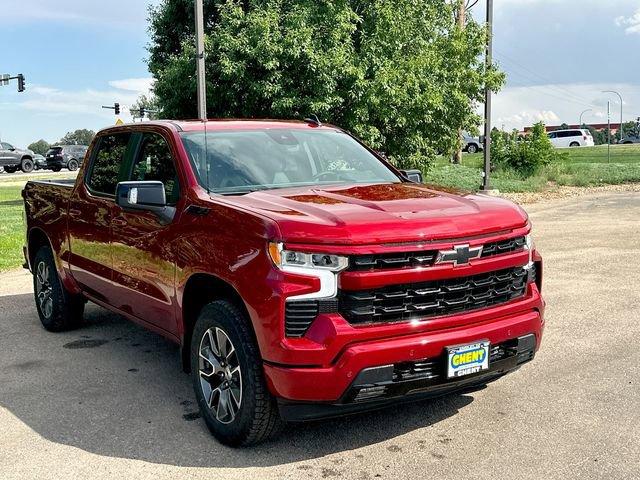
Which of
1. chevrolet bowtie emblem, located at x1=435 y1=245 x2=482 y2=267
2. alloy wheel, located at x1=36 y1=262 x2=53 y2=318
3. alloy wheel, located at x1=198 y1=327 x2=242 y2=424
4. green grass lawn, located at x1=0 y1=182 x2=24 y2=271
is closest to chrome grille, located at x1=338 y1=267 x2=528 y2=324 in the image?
chevrolet bowtie emblem, located at x1=435 y1=245 x2=482 y2=267

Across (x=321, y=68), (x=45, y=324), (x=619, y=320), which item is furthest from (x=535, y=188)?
(x=45, y=324)

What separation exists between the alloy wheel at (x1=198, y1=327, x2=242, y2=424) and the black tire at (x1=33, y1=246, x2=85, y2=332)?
8.86 feet

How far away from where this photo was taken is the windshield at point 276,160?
4758 mm

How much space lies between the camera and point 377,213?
151 inches

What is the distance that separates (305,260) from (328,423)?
130 cm

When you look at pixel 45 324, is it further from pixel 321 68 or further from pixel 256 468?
pixel 321 68

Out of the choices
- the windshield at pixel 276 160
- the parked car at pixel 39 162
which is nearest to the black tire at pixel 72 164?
the parked car at pixel 39 162

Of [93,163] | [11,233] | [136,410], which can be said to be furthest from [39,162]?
[136,410]

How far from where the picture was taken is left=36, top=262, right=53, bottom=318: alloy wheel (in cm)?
677

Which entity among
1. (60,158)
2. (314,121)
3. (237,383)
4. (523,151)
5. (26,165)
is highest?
(60,158)

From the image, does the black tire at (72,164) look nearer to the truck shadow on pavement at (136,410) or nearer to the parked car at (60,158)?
the parked car at (60,158)

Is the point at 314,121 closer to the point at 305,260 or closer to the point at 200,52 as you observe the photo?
the point at 305,260

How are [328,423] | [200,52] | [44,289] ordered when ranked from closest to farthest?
[328,423] → [44,289] → [200,52]

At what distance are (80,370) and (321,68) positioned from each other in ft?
36.7
